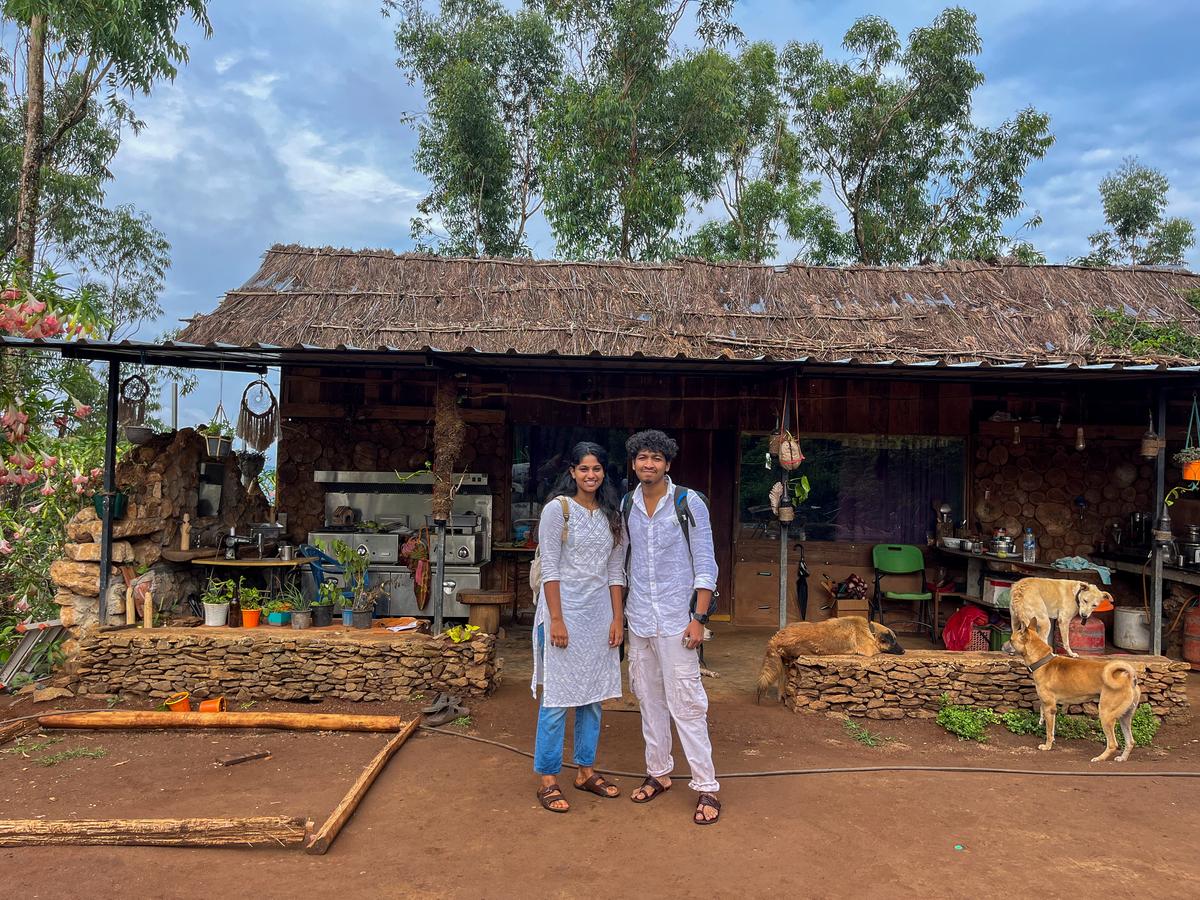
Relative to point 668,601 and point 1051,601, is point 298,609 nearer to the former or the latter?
point 668,601

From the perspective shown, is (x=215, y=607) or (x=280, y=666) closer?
(x=280, y=666)

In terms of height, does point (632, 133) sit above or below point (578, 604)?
above

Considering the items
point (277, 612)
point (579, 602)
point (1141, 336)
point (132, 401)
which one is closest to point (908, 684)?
point (579, 602)

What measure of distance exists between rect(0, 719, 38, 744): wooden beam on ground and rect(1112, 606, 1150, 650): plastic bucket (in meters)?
9.41

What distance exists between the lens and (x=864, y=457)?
8.73 m

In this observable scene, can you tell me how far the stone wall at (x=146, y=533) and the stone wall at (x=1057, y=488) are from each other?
27.2 feet

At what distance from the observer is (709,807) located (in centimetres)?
382

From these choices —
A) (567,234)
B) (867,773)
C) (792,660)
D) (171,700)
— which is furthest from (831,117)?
(171,700)

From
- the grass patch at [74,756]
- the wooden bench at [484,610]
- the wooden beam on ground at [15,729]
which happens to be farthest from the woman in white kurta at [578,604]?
the wooden beam on ground at [15,729]

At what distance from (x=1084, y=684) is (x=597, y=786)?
338 cm

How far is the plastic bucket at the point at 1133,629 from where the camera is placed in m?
7.20

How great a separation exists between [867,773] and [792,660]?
1.28 meters

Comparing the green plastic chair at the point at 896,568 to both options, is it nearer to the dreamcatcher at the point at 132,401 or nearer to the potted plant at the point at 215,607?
the potted plant at the point at 215,607

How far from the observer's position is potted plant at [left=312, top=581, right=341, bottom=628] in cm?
642
